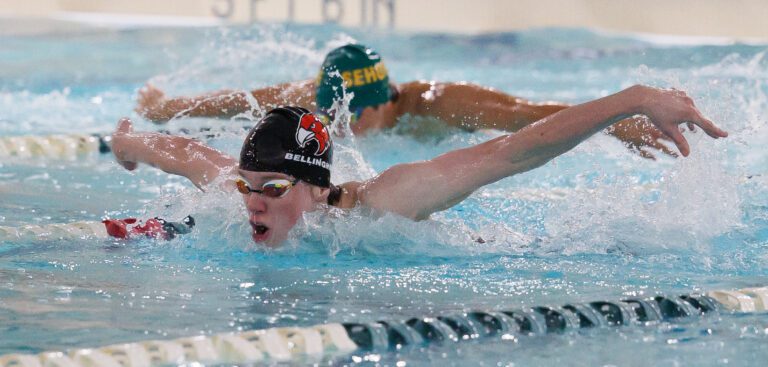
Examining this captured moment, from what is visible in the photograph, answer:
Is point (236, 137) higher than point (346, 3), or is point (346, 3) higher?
point (346, 3)

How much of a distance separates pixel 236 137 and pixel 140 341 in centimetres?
233

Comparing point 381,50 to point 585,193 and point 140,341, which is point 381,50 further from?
point 140,341

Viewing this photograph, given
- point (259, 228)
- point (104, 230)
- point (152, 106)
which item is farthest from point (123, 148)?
point (152, 106)

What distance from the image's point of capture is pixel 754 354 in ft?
7.93

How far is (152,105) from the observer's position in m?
5.24

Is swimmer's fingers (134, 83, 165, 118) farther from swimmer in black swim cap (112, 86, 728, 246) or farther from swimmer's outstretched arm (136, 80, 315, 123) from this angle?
swimmer in black swim cap (112, 86, 728, 246)

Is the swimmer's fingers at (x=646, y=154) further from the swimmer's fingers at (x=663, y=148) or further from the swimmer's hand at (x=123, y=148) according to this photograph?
the swimmer's hand at (x=123, y=148)

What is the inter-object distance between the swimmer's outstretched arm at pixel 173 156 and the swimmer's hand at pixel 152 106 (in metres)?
1.56

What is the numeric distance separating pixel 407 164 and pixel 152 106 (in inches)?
96.1

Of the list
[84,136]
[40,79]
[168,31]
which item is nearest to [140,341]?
[84,136]

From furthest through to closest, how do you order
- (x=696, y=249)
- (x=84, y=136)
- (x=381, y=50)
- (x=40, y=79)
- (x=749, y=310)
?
1. (x=381, y=50)
2. (x=40, y=79)
3. (x=84, y=136)
4. (x=696, y=249)
5. (x=749, y=310)

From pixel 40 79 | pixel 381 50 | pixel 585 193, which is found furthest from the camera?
pixel 381 50

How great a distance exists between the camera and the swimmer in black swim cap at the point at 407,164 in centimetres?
278

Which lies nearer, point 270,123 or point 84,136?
point 270,123
